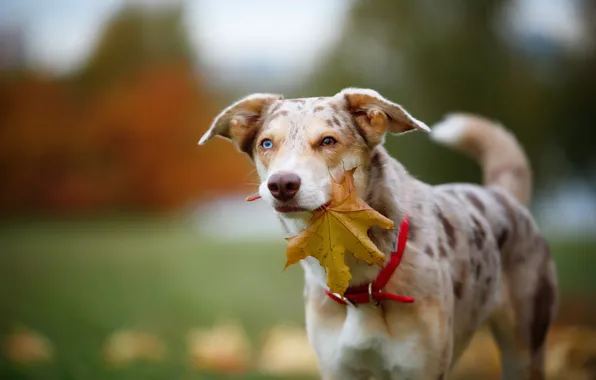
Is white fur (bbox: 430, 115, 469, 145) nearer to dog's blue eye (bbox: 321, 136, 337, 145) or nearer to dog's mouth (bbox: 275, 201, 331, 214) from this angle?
dog's blue eye (bbox: 321, 136, 337, 145)

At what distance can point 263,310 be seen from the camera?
23.1 feet

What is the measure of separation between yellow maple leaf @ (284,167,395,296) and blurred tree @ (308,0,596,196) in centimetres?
583

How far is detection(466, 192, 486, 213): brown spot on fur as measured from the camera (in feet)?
11.2

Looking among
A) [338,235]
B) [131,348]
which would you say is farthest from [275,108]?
[131,348]

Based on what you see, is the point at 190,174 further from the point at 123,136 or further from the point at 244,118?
the point at 244,118

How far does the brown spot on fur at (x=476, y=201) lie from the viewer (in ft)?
11.2

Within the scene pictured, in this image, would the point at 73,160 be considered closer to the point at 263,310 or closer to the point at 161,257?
the point at 161,257

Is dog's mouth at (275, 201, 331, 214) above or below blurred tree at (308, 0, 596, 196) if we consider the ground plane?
above

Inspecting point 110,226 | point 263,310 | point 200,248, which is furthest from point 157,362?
point 110,226

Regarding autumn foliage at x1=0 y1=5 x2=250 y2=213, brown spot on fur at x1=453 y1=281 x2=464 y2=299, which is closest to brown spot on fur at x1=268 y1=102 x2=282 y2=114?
brown spot on fur at x1=453 y1=281 x2=464 y2=299

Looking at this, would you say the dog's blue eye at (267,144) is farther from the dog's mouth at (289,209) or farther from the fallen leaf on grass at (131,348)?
the fallen leaf on grass at (131,348)

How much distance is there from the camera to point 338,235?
2426 mm

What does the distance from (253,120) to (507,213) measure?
1.55m

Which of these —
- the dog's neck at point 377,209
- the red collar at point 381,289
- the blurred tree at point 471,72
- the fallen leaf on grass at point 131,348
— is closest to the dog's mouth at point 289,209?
the dog's neck at point 377,209
